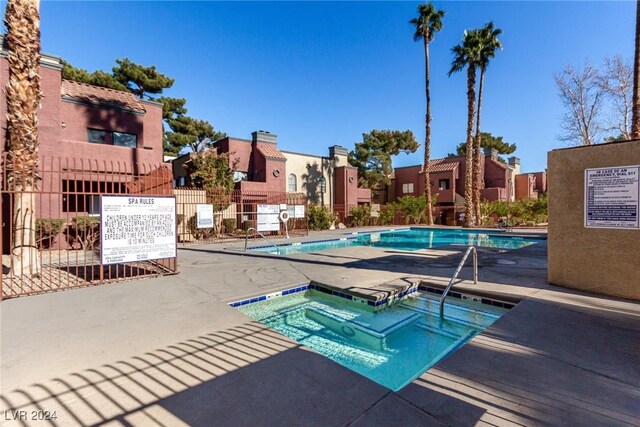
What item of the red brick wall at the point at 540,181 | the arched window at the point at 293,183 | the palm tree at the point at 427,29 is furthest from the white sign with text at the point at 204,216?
the red brick wall at the point at 540,181

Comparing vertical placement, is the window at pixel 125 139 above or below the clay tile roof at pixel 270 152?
below

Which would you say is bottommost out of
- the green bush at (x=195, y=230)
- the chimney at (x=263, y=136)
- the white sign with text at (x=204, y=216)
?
the green bush at (x=195, y=230)

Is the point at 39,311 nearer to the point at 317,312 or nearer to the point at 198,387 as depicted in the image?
the point at 198,387

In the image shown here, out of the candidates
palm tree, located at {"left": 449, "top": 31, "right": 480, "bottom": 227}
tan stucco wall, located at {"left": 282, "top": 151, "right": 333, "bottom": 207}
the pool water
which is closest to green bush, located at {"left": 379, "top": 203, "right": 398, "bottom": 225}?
tan stucco wall, located at {"left": 282, "top": 151, "right": 333, "bottom": 207}

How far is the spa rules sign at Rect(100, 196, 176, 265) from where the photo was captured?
623 cm

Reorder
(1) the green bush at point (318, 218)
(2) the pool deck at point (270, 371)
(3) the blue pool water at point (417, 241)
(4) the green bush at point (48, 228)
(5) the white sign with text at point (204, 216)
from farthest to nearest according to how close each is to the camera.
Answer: (1) the green bush at point (318, 218)
(5) the white sign with text at point (204, 216)
(3) the blue pool water at point (417, 241)
(4) the green bush at point (48, 228)
(2) the pool deck at point (270, 371)

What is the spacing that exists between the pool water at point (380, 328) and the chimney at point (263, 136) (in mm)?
19398

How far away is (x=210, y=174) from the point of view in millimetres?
18094

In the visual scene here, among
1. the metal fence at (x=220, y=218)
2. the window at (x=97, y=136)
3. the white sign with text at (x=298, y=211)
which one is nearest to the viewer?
the window at (x=97, y=136)

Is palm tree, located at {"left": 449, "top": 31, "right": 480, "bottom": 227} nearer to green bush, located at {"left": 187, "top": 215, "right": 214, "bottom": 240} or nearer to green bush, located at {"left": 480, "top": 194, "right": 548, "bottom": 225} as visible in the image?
green bush, located at {"left": 480, "top": 194, "right": 548, "bottom": 225}

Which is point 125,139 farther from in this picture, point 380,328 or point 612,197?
point 612,197

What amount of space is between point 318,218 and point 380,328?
18400 millimetres

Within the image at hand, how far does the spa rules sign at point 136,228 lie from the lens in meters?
6.23

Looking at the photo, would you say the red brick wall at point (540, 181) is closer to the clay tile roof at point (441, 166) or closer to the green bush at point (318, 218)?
the clay tile roof at point (441, 166)
